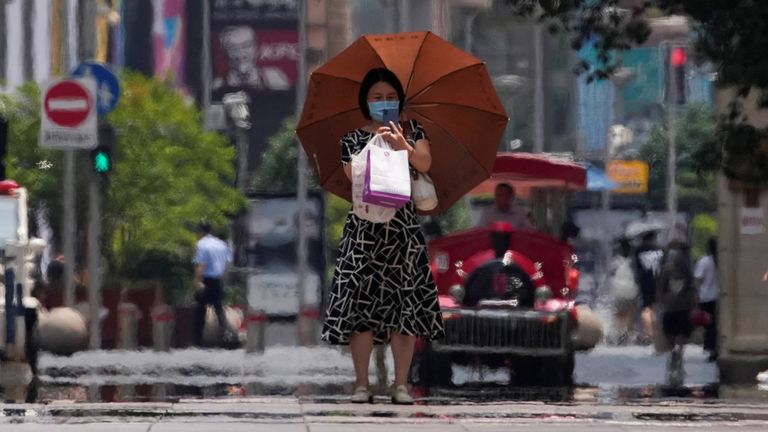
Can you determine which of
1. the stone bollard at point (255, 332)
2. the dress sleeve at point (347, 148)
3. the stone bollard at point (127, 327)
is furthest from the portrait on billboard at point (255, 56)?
the dress sleeve at point (347, 148)

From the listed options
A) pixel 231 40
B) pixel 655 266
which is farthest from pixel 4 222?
pixel 231 40

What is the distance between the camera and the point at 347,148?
36.9 ft

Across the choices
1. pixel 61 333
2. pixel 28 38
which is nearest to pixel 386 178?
pixel 61 333

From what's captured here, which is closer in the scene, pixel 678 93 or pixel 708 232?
pixel 708 232

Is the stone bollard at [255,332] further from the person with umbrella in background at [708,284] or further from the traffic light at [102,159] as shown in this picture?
the person with umbrella in background at [708,284]

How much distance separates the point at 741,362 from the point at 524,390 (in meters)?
3.35

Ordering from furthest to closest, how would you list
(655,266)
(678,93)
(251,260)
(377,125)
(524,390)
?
(678,93) → (251,260) → (655,266) → (524,390) → (377,125)

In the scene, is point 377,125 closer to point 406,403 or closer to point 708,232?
point 406,403

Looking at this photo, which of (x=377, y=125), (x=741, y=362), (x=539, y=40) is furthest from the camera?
(x=539, y=40)

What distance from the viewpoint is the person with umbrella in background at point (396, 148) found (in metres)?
11.3

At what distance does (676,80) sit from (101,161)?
141 feet

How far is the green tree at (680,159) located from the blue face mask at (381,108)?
4968 cm

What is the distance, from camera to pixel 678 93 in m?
64.4

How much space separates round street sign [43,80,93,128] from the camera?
73.3 ft
